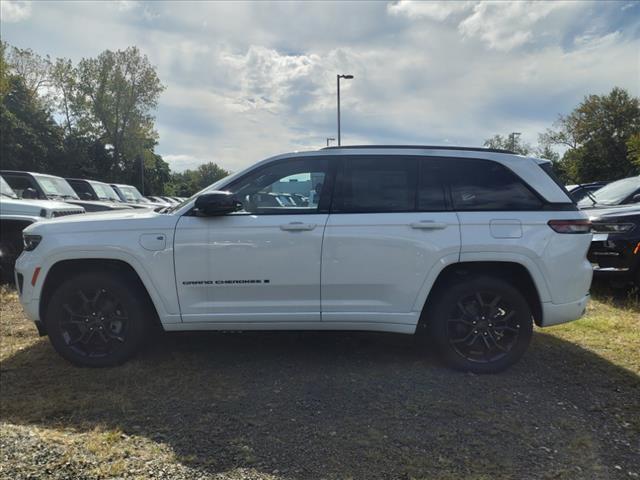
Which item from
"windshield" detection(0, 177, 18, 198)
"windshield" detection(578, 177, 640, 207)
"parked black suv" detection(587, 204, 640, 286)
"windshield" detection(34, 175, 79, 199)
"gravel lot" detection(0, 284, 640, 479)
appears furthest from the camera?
"windshield" detection(34, 175, 79, 199)

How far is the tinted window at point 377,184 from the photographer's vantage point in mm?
3867

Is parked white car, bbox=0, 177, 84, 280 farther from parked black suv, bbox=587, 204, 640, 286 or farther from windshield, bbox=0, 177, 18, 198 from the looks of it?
parked black suv, bbox=587, 204, 640, 286

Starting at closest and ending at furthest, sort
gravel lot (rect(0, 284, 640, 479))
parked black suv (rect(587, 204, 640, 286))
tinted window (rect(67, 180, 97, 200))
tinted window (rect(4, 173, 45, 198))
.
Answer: gravel lot (rect(0, 284, 640, 479)) < parked black suv (rect(587, 204, 640, 286)) < tinted window (rect(4, 173, 45, 198)) < tinted window (rect(67, 180, 97, 200))

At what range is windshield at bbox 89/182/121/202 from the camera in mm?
14609

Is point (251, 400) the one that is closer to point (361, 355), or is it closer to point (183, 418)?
point (183, 418)

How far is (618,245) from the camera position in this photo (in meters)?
6.03

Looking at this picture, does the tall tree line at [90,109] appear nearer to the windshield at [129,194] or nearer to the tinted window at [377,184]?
the windshield at [129,194]

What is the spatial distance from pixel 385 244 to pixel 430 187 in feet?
2.05

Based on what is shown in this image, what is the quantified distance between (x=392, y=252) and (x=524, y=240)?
1036mm

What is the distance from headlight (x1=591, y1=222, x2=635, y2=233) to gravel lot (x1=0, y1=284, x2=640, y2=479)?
1866mm

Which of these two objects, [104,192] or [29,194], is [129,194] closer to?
[104,192]

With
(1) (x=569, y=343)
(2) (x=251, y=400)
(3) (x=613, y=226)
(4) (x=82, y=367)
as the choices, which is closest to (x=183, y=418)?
(2) (x=251, y=400)

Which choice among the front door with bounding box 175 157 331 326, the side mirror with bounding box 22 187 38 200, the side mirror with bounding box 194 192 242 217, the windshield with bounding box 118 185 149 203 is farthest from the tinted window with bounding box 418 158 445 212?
the windshield with bounding box 118 185 149 203

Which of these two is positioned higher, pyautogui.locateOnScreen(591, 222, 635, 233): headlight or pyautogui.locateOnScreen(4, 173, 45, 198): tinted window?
pyautogui.locateOnScreen(4, 173, 45, 198): tinted window
